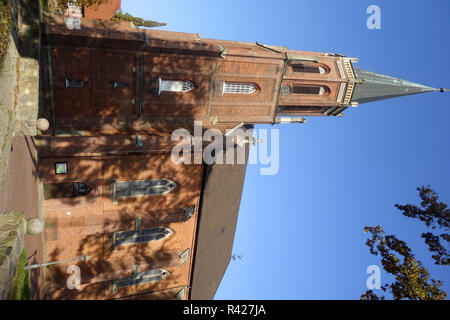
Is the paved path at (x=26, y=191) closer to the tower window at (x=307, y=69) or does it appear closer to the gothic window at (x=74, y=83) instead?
the gothic window at (x=74, y=83)

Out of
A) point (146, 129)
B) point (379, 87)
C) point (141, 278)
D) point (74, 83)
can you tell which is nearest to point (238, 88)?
point (146, 129)

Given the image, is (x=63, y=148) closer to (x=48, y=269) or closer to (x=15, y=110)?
(x=15, y=110)

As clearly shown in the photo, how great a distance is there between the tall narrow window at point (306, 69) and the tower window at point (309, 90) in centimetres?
103

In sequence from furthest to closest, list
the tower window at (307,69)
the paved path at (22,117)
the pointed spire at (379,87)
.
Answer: the pointed spire at (379,87), the tower window at (307,69), the paved path at (22,117)

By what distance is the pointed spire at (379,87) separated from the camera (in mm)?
22875

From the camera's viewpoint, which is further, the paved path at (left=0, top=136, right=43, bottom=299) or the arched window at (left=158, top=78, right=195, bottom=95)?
the arched window at (left=158, top=78, right=195, bottom=95)

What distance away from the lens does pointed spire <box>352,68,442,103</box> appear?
22.9 m

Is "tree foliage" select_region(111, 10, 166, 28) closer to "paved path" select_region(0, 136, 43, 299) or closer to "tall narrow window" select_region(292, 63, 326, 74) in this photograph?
"tall narrow window" select_region(292, 63, 326, 74)

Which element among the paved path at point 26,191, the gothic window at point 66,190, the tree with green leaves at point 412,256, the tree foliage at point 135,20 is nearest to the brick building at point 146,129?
the gothic window at point 66,190

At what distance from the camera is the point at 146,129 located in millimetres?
18266

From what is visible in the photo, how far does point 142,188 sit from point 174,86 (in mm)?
5990

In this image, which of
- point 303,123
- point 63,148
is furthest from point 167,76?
point 303,123

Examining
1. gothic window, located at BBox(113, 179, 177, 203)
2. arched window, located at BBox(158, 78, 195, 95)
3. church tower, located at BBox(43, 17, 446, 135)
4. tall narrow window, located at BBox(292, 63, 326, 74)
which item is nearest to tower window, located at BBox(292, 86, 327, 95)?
church tower, located at BBox(43, 17, 446, 135)

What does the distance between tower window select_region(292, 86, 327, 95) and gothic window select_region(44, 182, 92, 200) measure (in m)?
13.9
